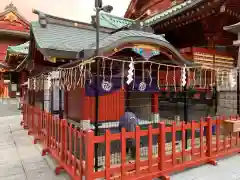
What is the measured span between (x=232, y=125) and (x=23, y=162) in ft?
18.9

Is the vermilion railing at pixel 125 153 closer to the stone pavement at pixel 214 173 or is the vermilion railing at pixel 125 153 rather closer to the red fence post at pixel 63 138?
Answer: the red fence post at pixel 63 138

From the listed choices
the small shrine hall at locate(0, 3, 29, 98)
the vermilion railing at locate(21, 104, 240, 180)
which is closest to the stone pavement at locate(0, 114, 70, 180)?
the vermilion railing at locate(21, 104, 240, 180)

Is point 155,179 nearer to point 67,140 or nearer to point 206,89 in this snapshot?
point 67,140

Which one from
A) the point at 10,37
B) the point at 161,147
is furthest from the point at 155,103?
the point at 10,37

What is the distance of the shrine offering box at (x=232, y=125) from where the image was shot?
5.14 metres

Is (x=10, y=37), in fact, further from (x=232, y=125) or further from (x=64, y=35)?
(x=232, y=125)

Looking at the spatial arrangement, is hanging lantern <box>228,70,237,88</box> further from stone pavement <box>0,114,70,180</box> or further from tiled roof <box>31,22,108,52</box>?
stone pavement <box>0,114,70,180</box>

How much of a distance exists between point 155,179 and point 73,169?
179 cm

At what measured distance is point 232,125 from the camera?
5.14m

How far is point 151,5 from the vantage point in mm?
16547

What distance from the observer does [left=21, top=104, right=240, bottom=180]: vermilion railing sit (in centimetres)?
361

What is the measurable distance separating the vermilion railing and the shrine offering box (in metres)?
0.15

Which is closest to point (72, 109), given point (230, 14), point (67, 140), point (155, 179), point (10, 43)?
point (67, 140)

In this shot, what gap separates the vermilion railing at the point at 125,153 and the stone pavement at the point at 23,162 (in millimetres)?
347
